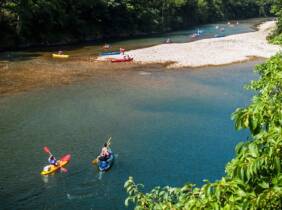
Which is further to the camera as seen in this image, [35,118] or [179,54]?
[179,54]

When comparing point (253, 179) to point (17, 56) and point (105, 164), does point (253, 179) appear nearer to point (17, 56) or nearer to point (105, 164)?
point (105, 164)

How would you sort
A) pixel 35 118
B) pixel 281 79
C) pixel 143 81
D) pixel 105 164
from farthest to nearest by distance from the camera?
pixel 143 81
pixel 35 118
pixel 105 164
pixel 281 79

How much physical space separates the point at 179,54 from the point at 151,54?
13.7 feet

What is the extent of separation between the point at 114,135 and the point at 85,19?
172 ft

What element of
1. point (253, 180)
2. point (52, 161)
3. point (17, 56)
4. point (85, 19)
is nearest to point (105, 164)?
point (52, 161)

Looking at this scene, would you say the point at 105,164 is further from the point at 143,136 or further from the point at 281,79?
the point at 281,79

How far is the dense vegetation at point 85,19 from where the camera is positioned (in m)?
62.1

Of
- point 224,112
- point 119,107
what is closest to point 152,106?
point 119,107

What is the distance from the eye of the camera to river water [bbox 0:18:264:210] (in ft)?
69.7

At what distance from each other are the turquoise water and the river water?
0.06m

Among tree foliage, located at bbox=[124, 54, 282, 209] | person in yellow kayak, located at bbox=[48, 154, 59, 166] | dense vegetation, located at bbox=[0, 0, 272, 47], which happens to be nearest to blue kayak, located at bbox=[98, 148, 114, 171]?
person in yellow kayak, located at bbox=[48, 154, 59, 166]

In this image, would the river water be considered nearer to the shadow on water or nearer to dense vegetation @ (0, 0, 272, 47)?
the shadow on water

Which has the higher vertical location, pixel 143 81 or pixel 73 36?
pixel 73 36

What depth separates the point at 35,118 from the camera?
31000 millimetres
